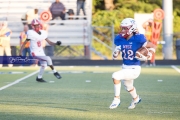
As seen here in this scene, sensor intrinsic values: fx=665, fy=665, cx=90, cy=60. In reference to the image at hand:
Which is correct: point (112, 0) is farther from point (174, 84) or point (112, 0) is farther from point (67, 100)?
point (67, 100)

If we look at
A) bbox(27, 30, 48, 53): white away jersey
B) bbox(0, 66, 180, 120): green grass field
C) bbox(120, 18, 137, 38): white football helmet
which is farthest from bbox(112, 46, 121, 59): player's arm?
bbox(27, 30, 48, 53): white away jersey

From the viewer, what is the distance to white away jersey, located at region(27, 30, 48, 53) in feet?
59.8

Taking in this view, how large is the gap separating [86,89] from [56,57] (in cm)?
1583

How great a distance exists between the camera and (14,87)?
16.2 m

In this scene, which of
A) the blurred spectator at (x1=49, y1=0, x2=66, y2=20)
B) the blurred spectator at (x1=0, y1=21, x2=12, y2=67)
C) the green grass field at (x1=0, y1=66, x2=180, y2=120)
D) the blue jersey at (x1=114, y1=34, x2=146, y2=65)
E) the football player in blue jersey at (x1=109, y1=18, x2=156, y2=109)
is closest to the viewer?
the green grass field at (x1=0, y1=66, x2=180, y2=120)

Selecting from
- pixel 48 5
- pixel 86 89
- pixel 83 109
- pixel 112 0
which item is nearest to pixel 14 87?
pixel 86 89

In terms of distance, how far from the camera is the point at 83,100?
12766 mm

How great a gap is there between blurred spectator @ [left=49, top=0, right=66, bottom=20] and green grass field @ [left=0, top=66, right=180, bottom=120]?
38.5 ft

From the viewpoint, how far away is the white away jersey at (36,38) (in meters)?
18.2

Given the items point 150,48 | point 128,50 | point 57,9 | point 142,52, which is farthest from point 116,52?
point 57,9

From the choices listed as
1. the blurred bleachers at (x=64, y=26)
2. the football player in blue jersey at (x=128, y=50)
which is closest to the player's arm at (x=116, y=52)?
the football player in blue jersey at (x=128, y=50)

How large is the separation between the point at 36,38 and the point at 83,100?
5840 mm

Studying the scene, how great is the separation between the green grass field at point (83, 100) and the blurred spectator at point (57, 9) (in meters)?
11.7

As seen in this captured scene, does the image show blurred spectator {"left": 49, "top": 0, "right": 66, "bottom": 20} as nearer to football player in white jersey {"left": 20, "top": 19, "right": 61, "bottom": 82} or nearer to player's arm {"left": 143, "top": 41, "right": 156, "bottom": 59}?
football player in white jersey {"left": 20, "top": 19, "right": 61, "bottom": 82}
